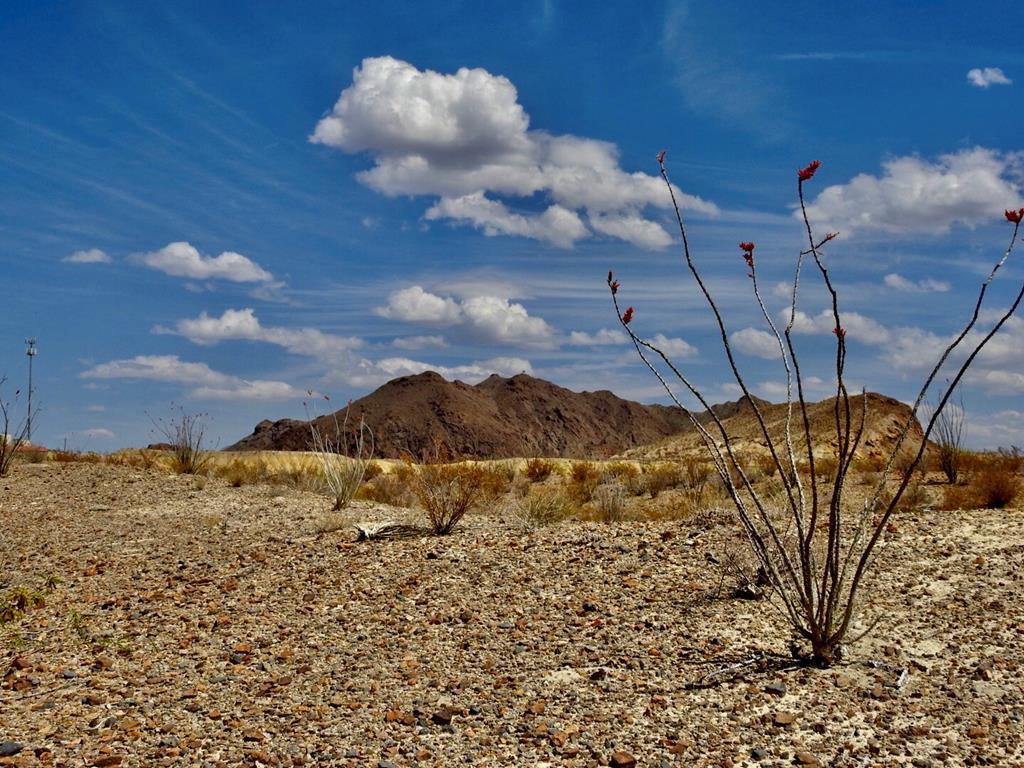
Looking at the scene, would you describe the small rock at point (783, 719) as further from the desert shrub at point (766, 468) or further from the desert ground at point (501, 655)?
the desert shrub at point (766, 468)

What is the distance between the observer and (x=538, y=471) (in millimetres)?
19188

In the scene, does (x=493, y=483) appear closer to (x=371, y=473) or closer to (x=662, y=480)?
(x=662, y=480)

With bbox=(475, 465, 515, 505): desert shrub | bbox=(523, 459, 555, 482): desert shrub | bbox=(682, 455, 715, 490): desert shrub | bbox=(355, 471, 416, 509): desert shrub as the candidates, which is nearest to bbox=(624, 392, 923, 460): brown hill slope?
bbox=(682, 455, 715, 490): desert shrub

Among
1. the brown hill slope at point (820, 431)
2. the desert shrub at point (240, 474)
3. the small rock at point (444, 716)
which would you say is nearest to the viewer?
the small rock at point (444, 716)

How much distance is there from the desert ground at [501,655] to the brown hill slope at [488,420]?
2956cm

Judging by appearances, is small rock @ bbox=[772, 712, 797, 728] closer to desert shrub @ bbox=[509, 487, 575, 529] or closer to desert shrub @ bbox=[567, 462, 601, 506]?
desert shrub @ bbox=[509, 487, 575, 529]

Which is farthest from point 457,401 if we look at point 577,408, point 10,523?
point 10,523

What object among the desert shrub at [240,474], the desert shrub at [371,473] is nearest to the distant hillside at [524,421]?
the desert shrub at [371,473]

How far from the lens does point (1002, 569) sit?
25.2ft

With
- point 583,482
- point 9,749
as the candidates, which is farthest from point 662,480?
point 9,749

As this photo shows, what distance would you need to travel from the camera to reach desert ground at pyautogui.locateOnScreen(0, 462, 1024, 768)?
493cm

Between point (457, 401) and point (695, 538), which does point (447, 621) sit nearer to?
point (695, 538)

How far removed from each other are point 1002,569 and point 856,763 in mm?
3899

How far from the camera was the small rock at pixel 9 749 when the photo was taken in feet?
16.3
